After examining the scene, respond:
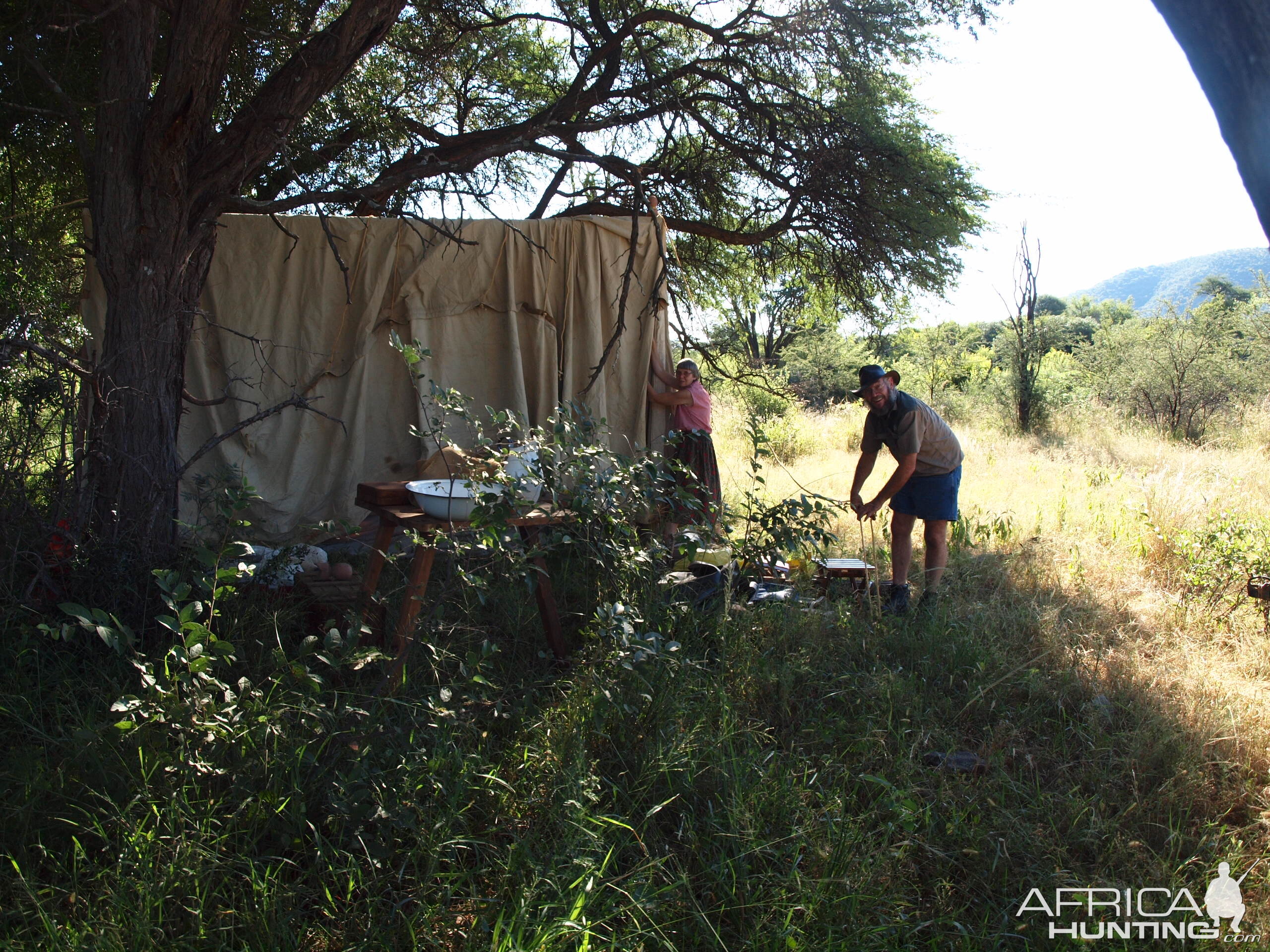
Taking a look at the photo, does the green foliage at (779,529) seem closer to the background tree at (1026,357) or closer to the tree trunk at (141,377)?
the tree trunk at (141,377)

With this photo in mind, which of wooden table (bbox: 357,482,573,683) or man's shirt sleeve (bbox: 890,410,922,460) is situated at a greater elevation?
man's shirt sleeve (bbox: 890,410,922,460)

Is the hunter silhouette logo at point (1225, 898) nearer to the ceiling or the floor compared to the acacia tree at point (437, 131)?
nearer to the floor

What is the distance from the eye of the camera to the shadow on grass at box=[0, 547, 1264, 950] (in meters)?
1.79

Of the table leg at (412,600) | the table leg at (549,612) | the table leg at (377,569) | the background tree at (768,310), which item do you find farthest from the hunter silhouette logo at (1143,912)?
the background tree at (768,310)

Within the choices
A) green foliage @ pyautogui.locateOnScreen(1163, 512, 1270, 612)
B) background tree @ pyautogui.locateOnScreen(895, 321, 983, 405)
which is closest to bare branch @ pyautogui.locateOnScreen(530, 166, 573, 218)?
green foliage @ pyautogui.locateOnScreen(1163, 512, 1270, 612)

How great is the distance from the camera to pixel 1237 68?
72.7 inches

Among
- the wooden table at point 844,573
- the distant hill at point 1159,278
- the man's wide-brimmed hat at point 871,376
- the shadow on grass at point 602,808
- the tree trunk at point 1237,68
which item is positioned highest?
the distant hill at point 1159,278

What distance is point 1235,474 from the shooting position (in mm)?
6754

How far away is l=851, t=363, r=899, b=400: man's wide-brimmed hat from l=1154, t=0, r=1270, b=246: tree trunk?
2120mm

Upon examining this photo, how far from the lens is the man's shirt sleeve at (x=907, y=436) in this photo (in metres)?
4.08

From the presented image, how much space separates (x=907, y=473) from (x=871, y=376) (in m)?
0.52

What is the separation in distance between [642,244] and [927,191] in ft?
7.28

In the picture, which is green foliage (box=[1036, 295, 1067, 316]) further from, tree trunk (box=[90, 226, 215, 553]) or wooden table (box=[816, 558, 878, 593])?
tree trunk (box=[90, 226, 215, 553])

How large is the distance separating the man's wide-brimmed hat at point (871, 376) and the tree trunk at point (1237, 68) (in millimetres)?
2120
